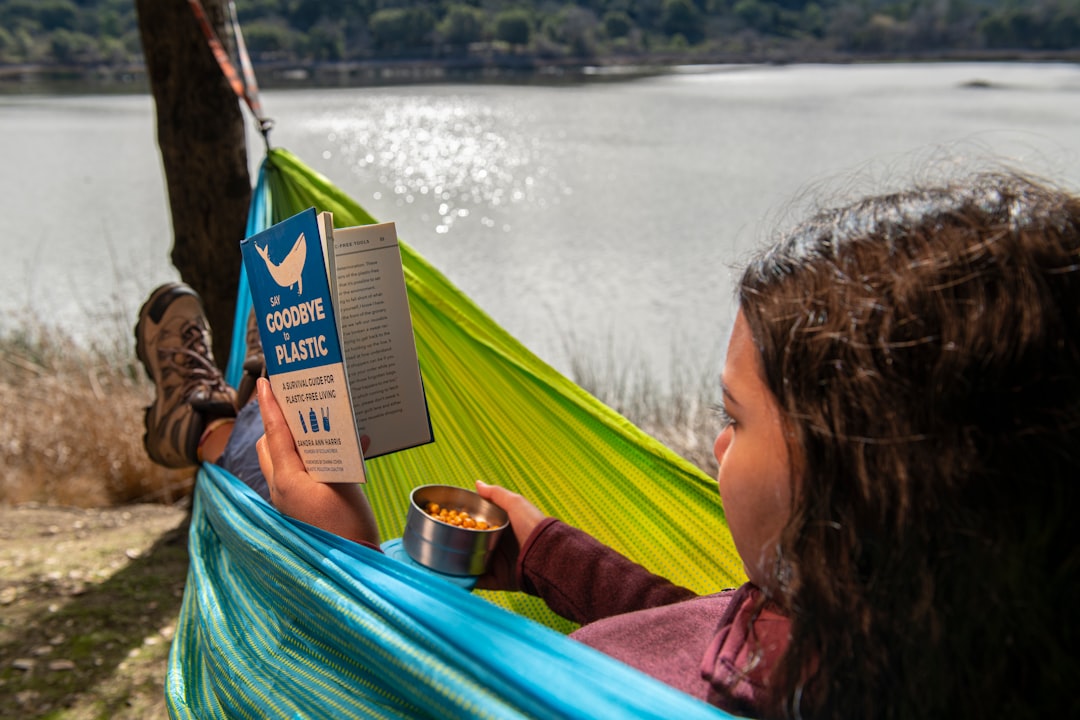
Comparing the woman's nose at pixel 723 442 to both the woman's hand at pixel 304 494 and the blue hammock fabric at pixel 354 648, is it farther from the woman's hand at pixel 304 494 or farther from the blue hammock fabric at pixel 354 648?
the woman's hand at pixel 304 494

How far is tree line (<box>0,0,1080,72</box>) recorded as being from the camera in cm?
1473

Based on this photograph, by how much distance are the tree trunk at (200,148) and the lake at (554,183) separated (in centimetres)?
156

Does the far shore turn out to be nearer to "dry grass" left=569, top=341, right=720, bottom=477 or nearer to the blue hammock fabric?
"dry grass" left=569, top=341, right=720, bottom=477

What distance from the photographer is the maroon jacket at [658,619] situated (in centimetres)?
73

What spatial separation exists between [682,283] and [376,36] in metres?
12.1

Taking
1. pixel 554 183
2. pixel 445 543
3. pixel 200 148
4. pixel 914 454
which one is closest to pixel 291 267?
pixel 445 543

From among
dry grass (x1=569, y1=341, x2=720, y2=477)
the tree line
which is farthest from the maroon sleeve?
the tree line

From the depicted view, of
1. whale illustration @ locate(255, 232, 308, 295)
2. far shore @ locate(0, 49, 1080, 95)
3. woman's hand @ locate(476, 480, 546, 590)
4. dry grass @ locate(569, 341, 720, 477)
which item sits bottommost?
dry grass @ locate(569, 341, 720, 477)

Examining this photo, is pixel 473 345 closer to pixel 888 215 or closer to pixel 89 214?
pixel 888 215

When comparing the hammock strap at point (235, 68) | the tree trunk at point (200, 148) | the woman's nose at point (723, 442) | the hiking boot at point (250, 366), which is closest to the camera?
the woman's nose at point (723, 442)

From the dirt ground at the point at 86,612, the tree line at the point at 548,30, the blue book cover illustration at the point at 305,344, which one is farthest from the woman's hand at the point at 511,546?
the tree line at the point at 548,30

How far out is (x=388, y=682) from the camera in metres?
0.77

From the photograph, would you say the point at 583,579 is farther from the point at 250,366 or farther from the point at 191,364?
the point at 191,364

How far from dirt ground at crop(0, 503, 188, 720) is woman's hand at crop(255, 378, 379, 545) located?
874 mm
